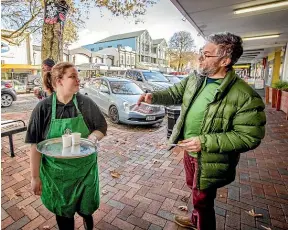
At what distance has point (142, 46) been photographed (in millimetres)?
54656

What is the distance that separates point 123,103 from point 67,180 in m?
5.36

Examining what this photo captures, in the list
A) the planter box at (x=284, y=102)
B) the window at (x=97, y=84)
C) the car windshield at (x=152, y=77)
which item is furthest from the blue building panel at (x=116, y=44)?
the planter box at (x=284, y=102)

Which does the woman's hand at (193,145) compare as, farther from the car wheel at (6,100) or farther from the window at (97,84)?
the car wheel at (6,100)

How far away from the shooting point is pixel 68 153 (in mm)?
1748

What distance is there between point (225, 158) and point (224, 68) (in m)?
0.83

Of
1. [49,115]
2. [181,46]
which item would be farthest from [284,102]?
[181,46]

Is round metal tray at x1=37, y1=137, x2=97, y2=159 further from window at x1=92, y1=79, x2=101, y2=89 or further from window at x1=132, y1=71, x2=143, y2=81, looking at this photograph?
window at x1=132, y1=71, x2=143, y2=81

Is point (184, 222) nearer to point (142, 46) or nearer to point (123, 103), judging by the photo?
point (123, 103)

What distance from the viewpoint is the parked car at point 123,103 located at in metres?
7.10

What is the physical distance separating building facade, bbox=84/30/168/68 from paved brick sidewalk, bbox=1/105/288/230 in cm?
4377

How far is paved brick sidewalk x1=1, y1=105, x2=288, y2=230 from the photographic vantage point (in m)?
2.66

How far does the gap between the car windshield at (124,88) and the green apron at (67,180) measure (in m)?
5.94

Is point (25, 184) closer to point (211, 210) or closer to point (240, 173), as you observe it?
point (211, 210)

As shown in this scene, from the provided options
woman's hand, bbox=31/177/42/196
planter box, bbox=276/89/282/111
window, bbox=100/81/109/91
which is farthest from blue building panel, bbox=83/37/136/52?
woman's hand, bbox=31/177/42/196
